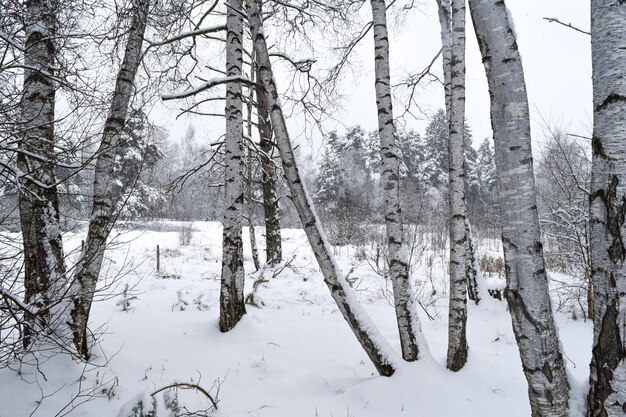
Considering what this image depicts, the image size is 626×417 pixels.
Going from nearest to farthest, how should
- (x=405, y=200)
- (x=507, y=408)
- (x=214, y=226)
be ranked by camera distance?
1. (x=507, y=408)
2. (x=405, y=200)
3. (x=214, y=226)

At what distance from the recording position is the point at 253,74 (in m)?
8.74

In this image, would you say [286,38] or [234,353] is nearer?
[234,353]

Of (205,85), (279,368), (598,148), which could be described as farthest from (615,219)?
(205,85)

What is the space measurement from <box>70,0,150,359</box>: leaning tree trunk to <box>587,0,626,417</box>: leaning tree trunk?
10.9 feet

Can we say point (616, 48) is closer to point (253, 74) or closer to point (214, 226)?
point (253, 74)

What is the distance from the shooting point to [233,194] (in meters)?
4.57

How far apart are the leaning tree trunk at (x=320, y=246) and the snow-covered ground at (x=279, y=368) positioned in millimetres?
255

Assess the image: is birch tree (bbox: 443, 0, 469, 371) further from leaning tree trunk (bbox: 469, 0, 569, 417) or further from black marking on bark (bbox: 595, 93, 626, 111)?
black marking on bark (bbox: 595, 93, 626, 111)

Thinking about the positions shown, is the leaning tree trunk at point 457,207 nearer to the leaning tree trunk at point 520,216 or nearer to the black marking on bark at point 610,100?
the leaning tree trunk at point 520,216

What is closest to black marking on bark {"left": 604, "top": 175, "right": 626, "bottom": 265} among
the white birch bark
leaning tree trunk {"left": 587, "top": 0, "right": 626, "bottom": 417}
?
leaning tree trunk {"left": 587, "top": 0, "right": 626, "bottom": 417}

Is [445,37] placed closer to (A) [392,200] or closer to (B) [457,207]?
(B) [457,207]

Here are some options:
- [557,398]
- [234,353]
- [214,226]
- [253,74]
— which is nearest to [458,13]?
[557,398]

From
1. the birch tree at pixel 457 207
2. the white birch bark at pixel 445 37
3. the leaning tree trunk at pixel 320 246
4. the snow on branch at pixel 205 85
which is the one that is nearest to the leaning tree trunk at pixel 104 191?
the snow on branch at pixel 205 85

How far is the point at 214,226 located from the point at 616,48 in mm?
25388
